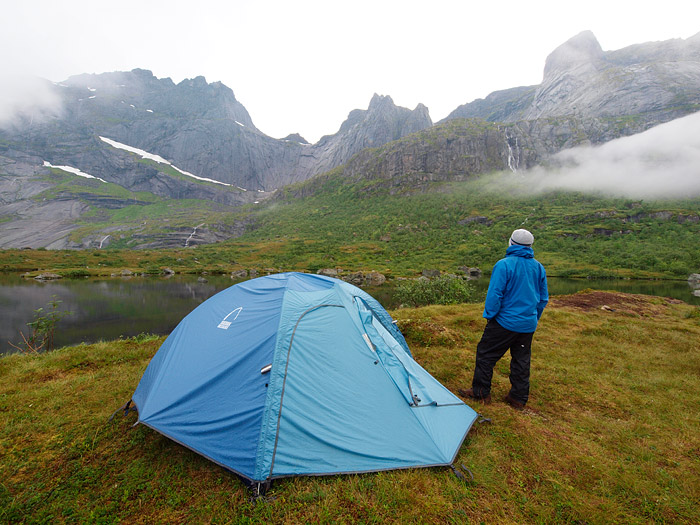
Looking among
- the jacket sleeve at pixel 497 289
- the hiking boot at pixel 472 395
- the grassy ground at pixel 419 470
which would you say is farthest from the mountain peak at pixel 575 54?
the hiking boot at pixel 472 395

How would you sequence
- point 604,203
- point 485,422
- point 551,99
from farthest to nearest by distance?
point 551,99, point 604,203, point 485,422

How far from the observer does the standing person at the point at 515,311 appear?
5188mm

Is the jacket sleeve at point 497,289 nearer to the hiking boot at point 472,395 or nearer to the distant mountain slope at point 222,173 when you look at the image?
the hiking boot at point 472,395

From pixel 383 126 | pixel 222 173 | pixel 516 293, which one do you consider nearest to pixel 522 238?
pixel 516 293

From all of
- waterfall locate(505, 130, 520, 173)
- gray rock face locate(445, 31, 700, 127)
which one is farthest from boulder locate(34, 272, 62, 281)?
gray rock face locate(445, 31, 700, 127)

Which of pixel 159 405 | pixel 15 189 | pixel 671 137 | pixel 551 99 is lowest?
pixel 159 405

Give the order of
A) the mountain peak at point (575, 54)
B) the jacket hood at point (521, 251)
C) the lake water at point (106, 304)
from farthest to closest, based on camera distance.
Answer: the mountain peak at point (575, 54)
the lake water at point (106, 304)
the jacket hood at point (521, 251)

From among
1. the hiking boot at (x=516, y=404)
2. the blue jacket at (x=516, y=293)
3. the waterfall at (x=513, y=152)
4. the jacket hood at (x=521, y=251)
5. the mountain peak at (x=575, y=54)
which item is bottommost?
the hiking boot at (x=516, y=404)

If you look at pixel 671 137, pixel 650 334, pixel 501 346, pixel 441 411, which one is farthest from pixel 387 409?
pixel 671 137

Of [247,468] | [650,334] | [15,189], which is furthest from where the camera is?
[15,189]

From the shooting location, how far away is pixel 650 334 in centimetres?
1052

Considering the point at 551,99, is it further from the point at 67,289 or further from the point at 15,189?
the point at 15,189

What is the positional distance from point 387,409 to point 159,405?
346cm

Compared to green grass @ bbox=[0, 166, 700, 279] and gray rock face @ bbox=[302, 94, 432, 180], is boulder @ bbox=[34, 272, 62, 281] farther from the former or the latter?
gray rock face @ bbox=[302, 94, 432, 180]
